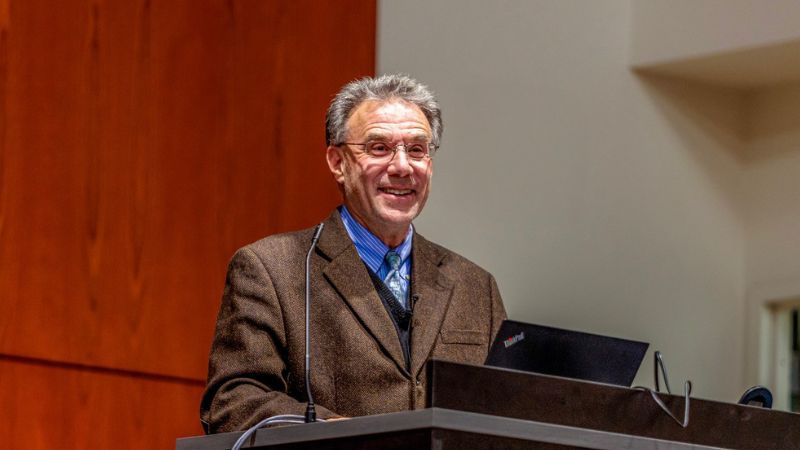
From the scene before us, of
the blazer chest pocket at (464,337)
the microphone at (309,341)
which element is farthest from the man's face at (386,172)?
the blazer chest pocket at (464,337)

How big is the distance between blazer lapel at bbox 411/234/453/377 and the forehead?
254 mm

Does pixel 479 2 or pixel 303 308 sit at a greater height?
pixel 479 2

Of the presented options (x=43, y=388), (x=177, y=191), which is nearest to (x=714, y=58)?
(x=177, y=191)

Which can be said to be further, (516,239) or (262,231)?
(516,239)

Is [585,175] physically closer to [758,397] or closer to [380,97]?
[380,97]

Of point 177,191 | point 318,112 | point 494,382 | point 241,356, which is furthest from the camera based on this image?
point 318,112

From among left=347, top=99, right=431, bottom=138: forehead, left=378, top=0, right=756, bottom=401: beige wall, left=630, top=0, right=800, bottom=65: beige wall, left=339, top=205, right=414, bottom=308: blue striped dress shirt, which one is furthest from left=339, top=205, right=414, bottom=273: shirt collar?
left=630, top=0, right=800, bottom=65: beige wall

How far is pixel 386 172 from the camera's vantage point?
10.5ft

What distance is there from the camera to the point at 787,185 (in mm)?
6133

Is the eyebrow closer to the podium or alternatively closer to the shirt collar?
the shirt collar

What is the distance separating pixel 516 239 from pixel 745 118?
1401 millimetres

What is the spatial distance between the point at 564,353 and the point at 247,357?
661 millimetres

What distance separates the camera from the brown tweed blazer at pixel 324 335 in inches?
113

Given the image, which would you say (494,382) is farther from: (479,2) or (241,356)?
(479,2)
